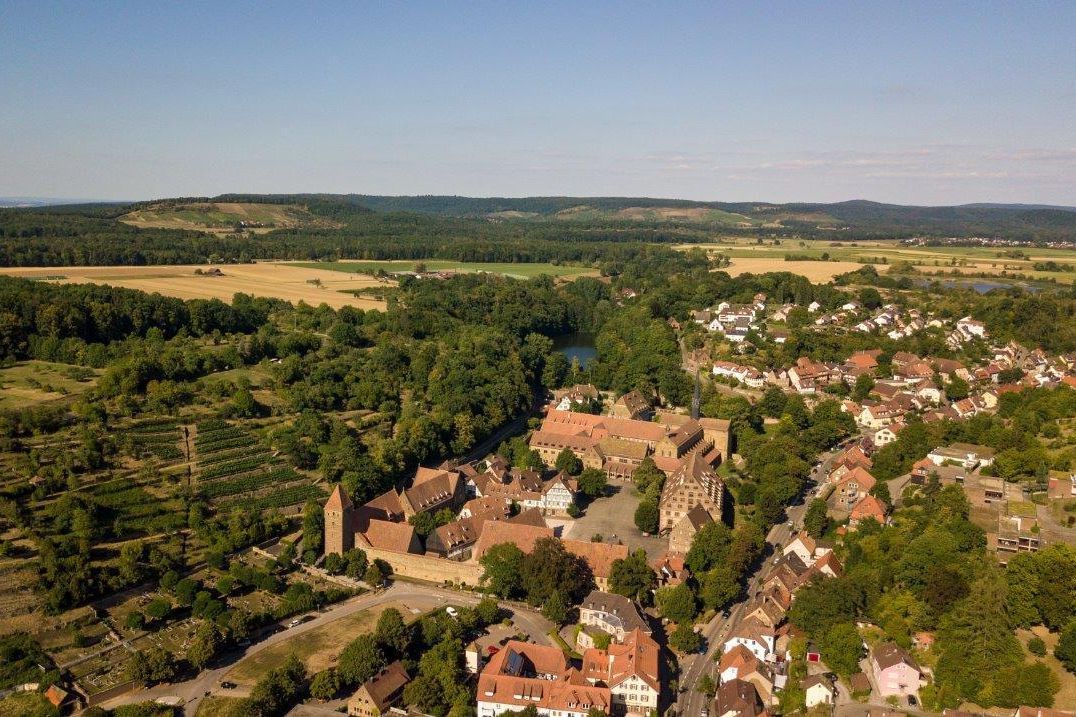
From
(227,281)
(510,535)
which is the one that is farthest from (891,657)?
(227,281)

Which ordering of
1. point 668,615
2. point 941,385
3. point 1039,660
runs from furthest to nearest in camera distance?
point 941,385
point 668,615
point 1039,660

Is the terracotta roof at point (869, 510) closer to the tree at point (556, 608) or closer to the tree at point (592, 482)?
the tree at point (592, 482)

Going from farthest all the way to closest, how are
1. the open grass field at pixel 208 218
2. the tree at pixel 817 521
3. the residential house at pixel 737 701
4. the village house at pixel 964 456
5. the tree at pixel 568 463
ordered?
the open grass field at pixel 208 218, the tree at pixel 568 463, the village house at pixel 964 456, the tree at pixel 817 521, the residential house at pixel 737 701

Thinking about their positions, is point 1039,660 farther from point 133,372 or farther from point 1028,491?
point 133,372

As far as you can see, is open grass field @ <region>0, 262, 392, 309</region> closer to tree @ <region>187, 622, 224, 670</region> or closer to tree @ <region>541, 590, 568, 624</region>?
tree @ <region>187, 622, 224, 670</region>

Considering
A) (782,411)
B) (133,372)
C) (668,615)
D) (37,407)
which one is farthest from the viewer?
(782,411)

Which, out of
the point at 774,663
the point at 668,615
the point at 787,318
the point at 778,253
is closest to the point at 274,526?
the point at 668,615

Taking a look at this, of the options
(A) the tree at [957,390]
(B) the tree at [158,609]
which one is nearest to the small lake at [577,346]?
(A) the tree at [957,390]
